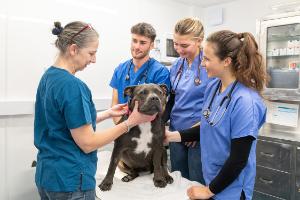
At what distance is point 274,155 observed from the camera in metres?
2.71

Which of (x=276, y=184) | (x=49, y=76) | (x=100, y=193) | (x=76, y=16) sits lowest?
(x=276, y=184)

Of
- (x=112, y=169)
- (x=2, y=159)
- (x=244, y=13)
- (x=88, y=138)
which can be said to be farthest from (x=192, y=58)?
(x=244, y=13)

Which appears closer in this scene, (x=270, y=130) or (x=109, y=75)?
(x=109, y=75)

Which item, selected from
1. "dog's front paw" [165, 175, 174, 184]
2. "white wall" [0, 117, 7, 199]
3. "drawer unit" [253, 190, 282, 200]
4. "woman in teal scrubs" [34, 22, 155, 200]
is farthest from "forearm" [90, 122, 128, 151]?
"drawer unit" [253, 190, 282, 200]

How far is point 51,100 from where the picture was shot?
1.09m

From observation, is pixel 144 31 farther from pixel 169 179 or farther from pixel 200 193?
pixel 200 193

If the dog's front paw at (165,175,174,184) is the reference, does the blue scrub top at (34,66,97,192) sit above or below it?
above

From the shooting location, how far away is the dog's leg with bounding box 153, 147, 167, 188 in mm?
1564

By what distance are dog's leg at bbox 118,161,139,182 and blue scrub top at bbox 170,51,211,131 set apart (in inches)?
14.3

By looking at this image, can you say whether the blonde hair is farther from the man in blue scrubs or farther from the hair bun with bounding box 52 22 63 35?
the hair bun with bounding box 52 22 63 35

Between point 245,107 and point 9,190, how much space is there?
2001mm

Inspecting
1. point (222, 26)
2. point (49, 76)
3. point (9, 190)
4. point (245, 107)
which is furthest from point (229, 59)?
point (222, 26)

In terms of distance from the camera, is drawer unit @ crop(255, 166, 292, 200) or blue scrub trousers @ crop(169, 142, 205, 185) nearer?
blue scrub trousers @ crop(169, 142, 205, 185)

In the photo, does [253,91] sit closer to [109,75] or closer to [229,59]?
[229,59]
